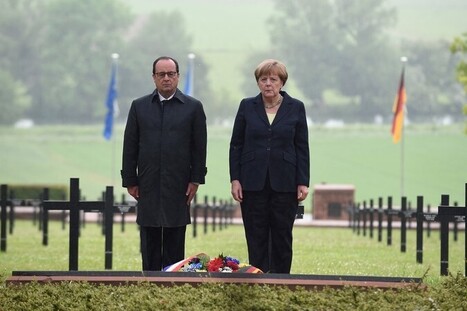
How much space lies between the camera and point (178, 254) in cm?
1236

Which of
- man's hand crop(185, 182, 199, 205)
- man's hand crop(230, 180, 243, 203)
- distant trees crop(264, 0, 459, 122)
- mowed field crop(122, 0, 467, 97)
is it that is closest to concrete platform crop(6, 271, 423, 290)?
man's hand crop(230, 180, 243, 203)

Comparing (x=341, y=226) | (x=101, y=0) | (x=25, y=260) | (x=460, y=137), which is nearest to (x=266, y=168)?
(x=25, y=260)

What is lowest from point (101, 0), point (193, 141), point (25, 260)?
point (25, 260)

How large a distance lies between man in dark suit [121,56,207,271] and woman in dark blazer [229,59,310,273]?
364 mm

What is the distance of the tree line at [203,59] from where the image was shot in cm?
10369

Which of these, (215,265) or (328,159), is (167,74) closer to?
(215,265)

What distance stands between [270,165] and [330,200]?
128 ft

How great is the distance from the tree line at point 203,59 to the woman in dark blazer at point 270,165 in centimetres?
8983

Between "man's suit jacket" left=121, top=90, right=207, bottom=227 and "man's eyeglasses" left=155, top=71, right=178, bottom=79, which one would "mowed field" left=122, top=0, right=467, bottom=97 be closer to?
"man's suit jacket" left=121, top=90, right=207, bottom=227

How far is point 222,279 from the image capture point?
1058cm

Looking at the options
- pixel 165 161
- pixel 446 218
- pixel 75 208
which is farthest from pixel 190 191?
pixel 446 218

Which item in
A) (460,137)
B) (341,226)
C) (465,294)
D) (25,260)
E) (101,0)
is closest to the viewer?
(465,294)

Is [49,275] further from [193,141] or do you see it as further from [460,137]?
[460,137]

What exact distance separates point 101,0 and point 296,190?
9994 centimetres
